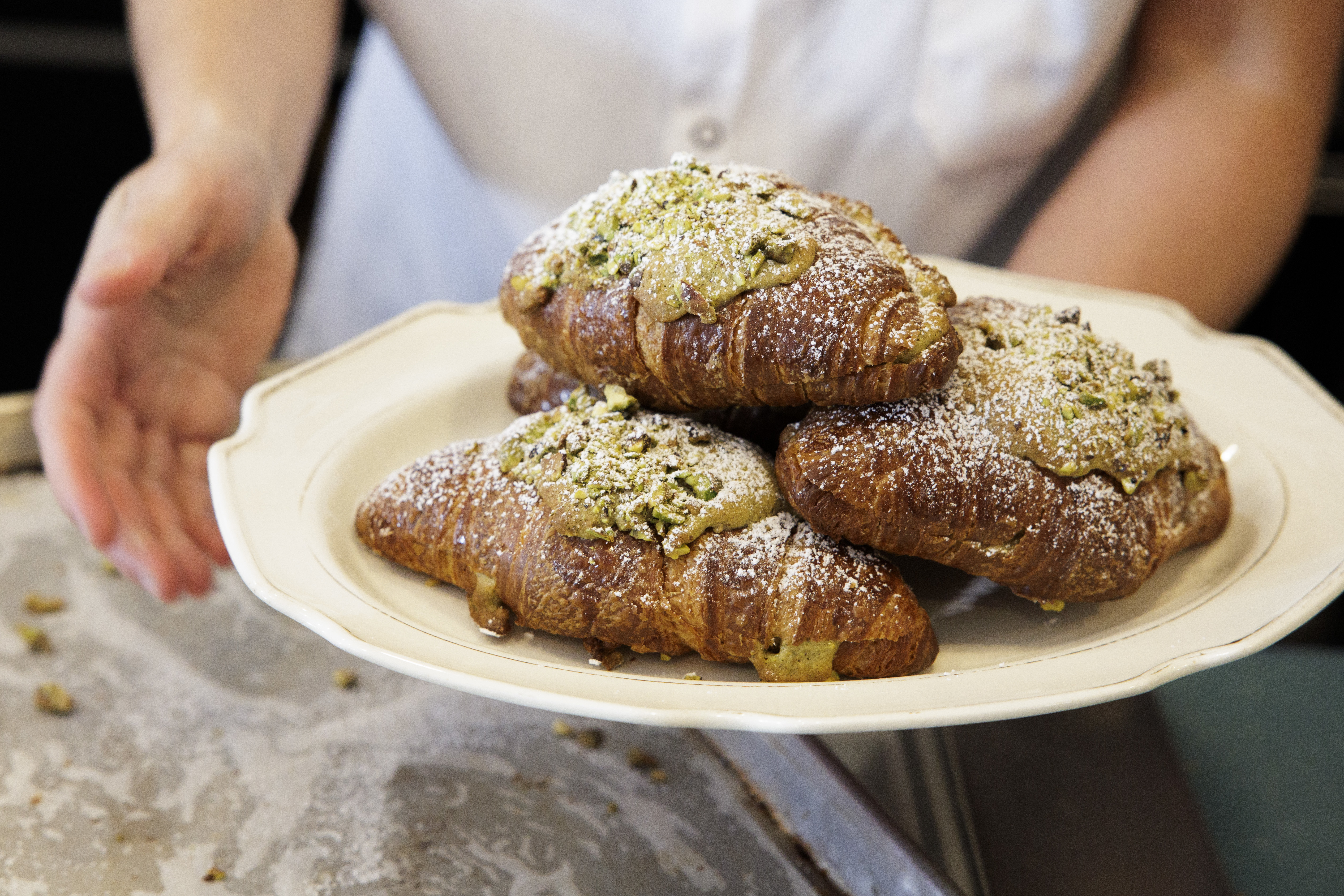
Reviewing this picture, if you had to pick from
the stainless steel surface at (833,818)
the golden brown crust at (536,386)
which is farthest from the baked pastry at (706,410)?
the stainless steel surface at (833,818)

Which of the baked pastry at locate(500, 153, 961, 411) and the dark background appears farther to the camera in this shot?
the dark background

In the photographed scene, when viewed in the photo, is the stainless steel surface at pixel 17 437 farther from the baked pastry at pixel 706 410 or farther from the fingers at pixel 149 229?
the baked pastry at pixel 706 410

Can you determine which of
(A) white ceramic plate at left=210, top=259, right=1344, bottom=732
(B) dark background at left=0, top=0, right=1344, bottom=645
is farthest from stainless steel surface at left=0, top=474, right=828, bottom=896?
(B) dark background at left=0, top=0, right=1344, bottom=645

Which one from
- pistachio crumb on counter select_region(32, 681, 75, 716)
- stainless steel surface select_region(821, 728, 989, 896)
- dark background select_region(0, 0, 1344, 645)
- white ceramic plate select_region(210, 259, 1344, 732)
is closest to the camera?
white ceramic plate select_region(210, 259, 1344, 732)

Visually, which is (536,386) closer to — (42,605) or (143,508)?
(143,508)

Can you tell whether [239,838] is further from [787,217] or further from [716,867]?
[787,217]

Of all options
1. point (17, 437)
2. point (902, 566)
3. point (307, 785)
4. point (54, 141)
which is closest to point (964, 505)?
point (902, 566)

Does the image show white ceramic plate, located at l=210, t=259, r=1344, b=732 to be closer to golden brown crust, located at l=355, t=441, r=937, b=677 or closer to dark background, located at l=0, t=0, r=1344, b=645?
golden brown crust, located at l=355, t=441, r=937, b=677
